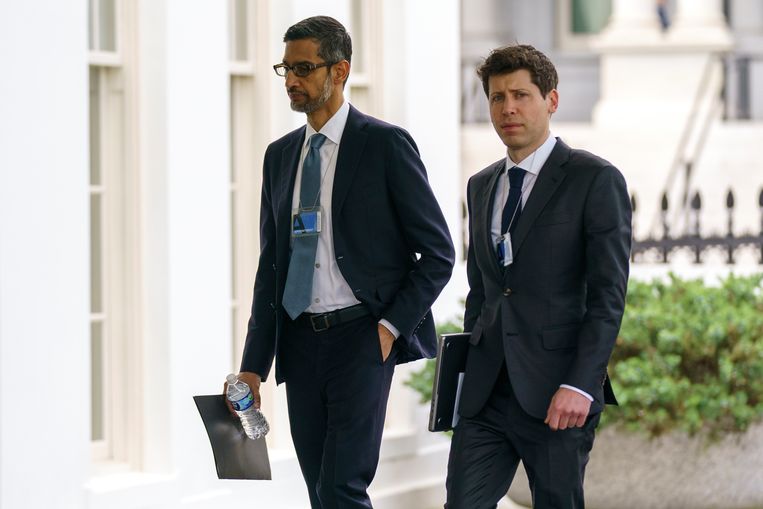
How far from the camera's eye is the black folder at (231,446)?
5.24 meters

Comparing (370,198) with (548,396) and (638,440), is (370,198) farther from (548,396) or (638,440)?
(638,440)

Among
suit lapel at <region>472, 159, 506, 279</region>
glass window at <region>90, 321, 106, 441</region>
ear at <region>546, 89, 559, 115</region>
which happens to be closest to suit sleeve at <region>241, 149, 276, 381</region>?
suit lapel at <region>472, 159, 506, 279</region>

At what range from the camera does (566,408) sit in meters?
4.71

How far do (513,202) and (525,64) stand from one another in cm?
43

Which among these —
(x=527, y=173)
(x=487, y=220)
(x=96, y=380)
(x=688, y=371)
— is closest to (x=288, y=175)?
(x=487, y=220)

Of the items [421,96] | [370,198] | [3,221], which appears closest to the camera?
[370,198]

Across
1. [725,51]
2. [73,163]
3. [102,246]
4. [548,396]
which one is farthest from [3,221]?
[725,51]

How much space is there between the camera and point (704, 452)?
326 inches

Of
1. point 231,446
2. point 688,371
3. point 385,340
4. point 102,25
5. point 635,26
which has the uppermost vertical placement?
point 635,26

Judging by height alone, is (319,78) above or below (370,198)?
above

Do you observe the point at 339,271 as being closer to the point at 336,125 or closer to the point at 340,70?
the point at 336,125

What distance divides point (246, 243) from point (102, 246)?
0.98 meters

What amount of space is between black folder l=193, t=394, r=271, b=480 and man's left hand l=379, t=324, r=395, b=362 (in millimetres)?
504

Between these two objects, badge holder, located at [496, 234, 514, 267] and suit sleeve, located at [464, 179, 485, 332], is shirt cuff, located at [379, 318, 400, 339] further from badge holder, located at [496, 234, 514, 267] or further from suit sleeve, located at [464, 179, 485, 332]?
badge holder, located at [496, 234, 514, 267]
